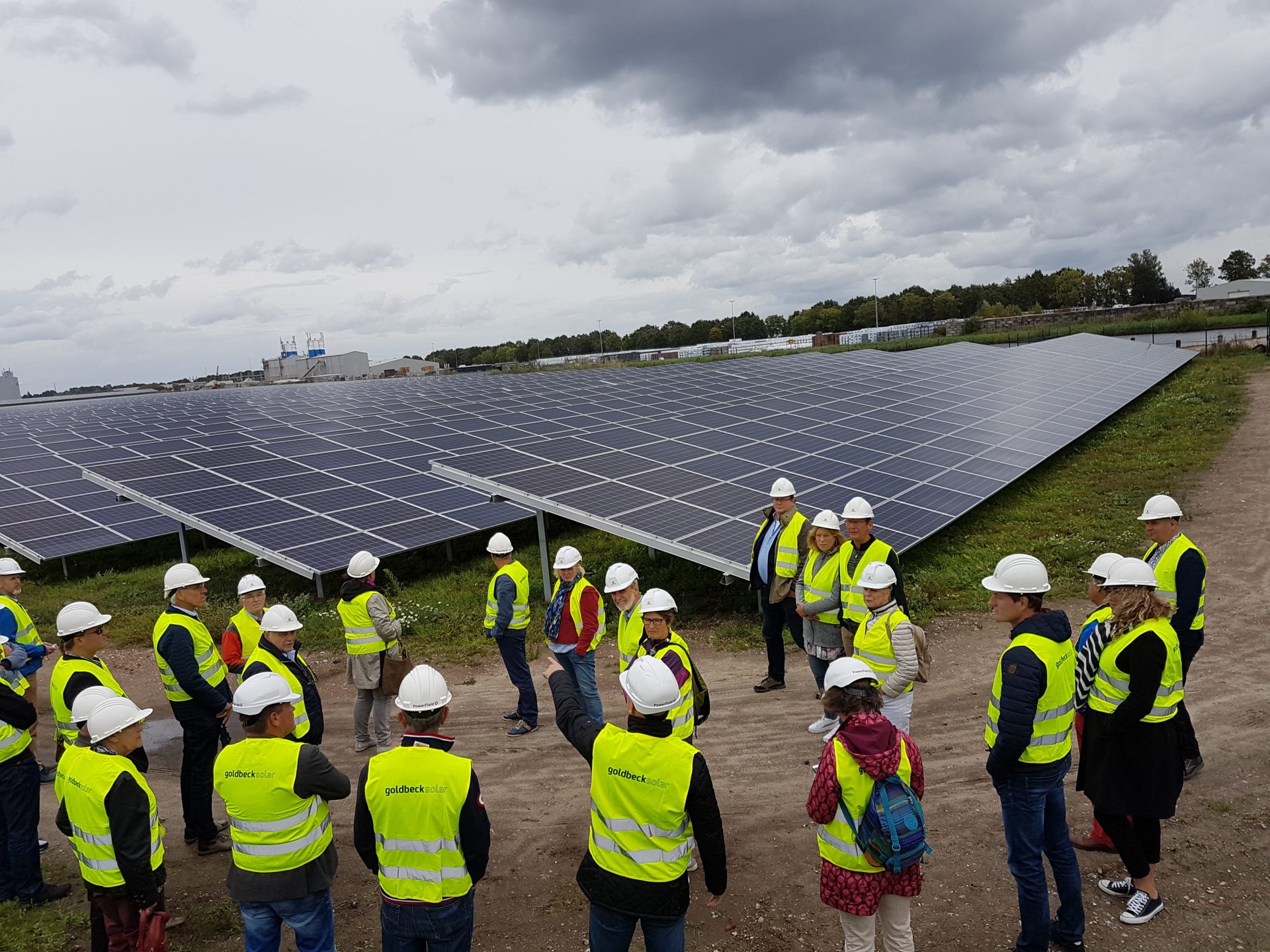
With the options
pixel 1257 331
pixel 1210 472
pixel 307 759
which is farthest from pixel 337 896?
pixel 1257 331

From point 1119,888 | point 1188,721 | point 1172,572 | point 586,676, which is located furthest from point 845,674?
point 1188,721

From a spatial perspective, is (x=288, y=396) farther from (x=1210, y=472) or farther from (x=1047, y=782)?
(x=1047, y=782)

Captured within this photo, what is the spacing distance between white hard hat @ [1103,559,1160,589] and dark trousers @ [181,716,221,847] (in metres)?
6.58

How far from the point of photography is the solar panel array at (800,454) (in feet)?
38.0

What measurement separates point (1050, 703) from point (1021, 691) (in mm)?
218

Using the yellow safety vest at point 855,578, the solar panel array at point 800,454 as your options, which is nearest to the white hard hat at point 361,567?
the solar panel array at point 800,454

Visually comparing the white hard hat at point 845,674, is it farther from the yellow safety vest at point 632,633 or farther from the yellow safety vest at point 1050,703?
the yellow safety vest at point 632,633

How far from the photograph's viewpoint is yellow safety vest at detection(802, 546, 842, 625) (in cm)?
692

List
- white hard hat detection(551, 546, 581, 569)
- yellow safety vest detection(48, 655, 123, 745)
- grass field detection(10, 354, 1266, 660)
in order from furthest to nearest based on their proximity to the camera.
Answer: grass field detection(10, 354, 1266, 660), white hard hat detection(551, 546, 581, 569), yellow safety vest detection(48, 655, 123, 745)

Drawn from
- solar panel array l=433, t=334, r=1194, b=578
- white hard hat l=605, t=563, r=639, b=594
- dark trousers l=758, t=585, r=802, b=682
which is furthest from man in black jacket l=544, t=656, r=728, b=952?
solar panel array l=433, t=334, r=1194, b=578

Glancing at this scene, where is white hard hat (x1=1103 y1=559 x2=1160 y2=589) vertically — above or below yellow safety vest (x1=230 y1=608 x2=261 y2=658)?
above

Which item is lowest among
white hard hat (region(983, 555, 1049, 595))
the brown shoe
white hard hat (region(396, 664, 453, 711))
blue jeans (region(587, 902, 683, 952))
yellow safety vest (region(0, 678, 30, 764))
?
the brown shoe

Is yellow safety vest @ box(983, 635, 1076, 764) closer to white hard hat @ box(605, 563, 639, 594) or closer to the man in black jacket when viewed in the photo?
the man in black jacket

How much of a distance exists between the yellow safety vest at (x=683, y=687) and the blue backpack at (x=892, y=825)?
1.50m
